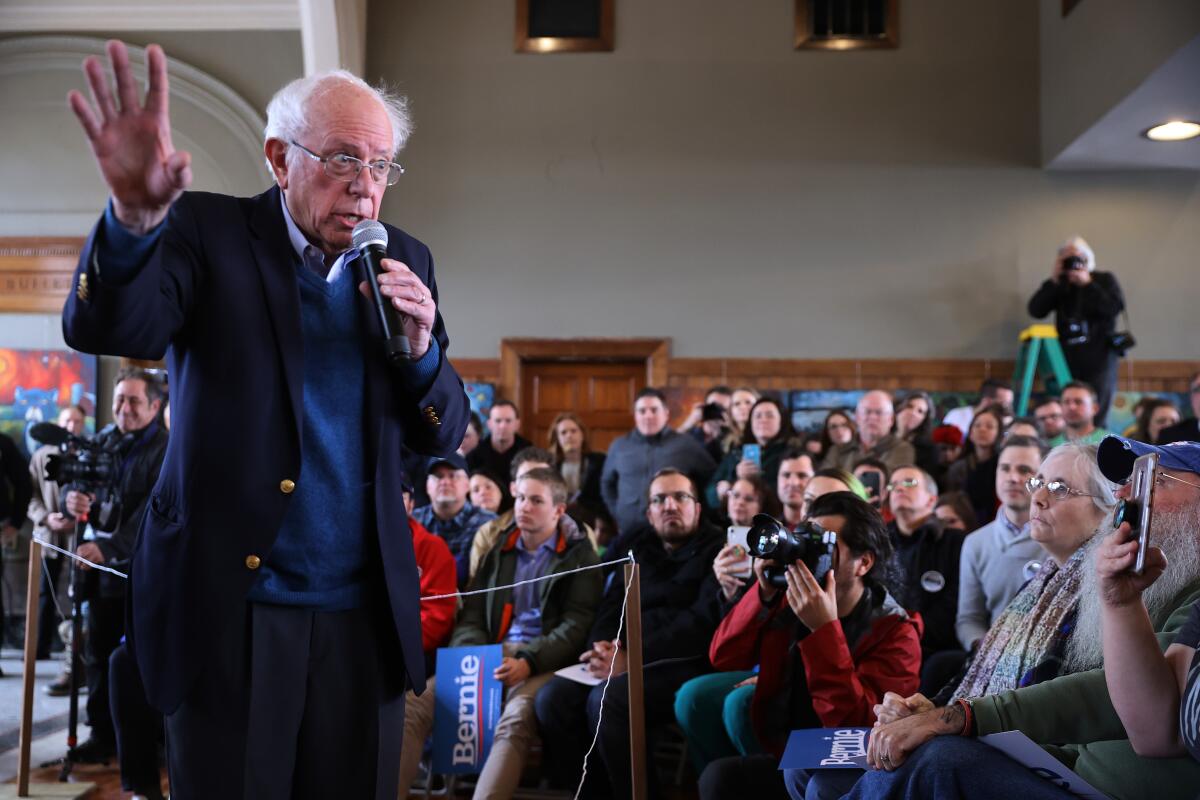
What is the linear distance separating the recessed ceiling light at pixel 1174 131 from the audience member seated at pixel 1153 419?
215 cm

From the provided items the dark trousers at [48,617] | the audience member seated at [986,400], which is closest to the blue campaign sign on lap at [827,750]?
the audience member seated at [986,400]

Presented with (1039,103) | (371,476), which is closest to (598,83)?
(1039,103)

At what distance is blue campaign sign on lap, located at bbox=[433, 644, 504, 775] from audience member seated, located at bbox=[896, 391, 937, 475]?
2892mm

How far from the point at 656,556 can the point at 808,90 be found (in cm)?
558

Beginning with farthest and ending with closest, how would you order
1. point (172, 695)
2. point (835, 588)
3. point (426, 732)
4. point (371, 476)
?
point (426, 732) < point (835, 588) < point (371, 476) < point (172, 695)

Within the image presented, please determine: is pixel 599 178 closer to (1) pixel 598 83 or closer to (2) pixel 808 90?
(1) pixel 598 83

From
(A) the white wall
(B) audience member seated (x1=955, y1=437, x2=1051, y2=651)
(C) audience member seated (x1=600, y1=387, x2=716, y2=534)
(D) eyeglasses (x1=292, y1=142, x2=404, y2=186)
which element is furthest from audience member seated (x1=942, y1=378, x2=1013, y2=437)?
(D) eyeglasses (x1=292, y1=142, x2=404, y2=186)

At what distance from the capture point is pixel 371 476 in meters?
1.31

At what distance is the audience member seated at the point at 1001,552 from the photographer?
3428 millimetres

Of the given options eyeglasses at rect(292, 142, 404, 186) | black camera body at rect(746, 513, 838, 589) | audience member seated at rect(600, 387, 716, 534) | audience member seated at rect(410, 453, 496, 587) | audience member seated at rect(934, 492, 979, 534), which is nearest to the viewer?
eyeglasses at rect(292, 142, 404, 186)

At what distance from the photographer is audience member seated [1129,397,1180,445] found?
589 cm

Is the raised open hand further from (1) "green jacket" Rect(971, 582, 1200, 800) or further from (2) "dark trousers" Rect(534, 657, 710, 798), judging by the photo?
(2) "dark trousers" Rect(534, 657, 710, 798)

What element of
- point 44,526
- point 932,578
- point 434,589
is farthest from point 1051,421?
point 44,526

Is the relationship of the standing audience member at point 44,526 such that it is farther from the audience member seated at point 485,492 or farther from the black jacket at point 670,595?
the black jacket at point 670,595
